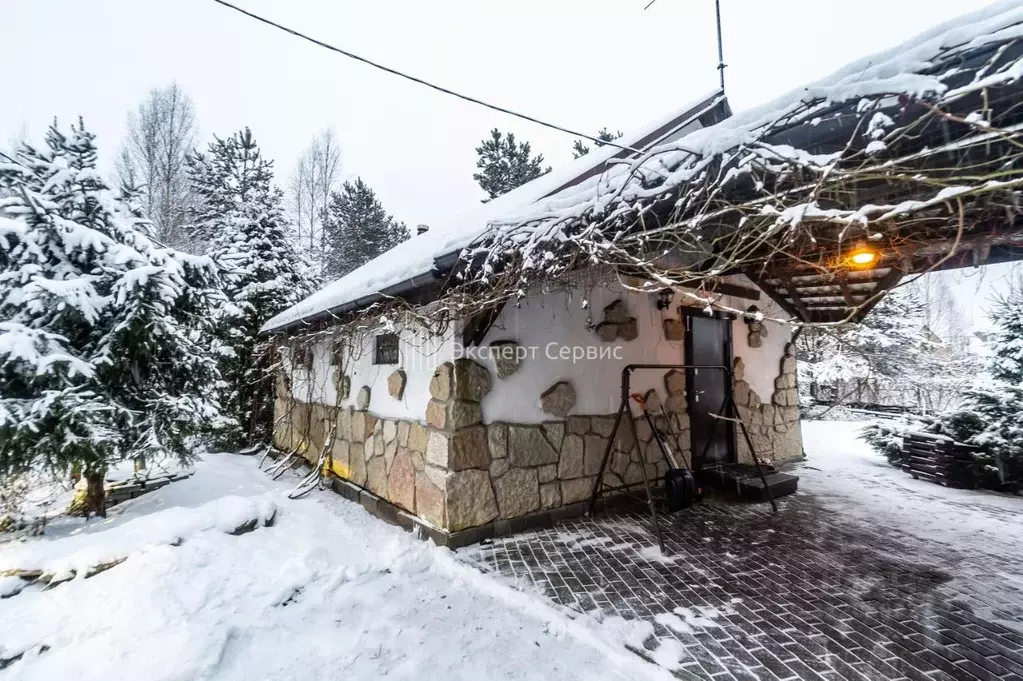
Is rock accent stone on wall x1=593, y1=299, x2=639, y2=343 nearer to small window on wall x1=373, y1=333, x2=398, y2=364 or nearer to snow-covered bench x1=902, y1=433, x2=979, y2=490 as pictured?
small window on wall x1=373, y1=333, x2=398, y2=364

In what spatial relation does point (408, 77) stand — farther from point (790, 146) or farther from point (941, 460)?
point (941, 460)

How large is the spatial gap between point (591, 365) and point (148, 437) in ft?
14.9

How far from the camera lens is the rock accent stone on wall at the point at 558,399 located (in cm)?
407

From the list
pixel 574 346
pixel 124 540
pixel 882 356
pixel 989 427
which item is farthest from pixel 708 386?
pixel 882 356

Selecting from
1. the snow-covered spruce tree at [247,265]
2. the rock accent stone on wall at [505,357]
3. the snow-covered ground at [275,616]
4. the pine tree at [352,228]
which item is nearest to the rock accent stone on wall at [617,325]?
the rock accent stone on wall at [505,357]

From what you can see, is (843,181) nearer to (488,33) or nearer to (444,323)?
(444,323)

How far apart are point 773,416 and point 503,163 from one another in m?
12.9

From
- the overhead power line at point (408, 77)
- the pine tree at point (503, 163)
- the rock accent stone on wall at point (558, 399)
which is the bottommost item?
the rock accent stone on wall at point (558, 399)

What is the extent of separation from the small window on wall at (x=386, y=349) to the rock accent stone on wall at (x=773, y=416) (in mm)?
4442

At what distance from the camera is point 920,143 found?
161 cm

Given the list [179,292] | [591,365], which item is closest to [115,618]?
[179,292]

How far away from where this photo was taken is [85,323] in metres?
4.14

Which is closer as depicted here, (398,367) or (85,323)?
(85,323)

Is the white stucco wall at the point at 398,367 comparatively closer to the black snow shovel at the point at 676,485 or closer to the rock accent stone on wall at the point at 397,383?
the rock accent stone on wall at the point at 397,383
